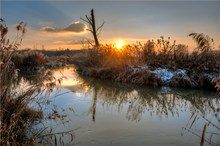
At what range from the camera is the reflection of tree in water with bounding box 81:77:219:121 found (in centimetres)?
635

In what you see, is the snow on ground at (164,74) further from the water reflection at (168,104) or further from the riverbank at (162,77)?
the water reflection at (168,104)

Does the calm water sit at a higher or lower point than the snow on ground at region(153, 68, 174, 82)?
lower

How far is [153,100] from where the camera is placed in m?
7.66

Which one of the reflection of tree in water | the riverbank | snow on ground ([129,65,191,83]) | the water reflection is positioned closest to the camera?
the water reflection

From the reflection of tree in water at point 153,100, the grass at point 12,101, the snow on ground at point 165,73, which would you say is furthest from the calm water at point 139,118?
the snow on ground at point 165,73

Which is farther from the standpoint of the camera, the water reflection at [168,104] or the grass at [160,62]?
the grass at [160,62]

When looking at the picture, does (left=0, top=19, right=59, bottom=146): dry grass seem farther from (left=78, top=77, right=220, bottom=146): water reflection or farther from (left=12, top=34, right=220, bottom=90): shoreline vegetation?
(left=12, top=34, right=220, bottom=90): shoreline vegetation

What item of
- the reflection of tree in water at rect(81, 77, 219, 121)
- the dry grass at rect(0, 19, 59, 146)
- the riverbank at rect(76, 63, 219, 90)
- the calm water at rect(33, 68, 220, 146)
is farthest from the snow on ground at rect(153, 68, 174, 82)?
the dry grass at rect(0, 19, 59, 146)

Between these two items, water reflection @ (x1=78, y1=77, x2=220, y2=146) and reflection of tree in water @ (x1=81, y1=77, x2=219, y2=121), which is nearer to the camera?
water reflection @ (x1=78, y1=77, x2=220, y2=146)

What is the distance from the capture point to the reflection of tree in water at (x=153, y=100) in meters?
6.35

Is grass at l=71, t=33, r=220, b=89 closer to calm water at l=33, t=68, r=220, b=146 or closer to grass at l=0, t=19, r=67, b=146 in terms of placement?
calm water at l=33, t=68, r=220, b=146

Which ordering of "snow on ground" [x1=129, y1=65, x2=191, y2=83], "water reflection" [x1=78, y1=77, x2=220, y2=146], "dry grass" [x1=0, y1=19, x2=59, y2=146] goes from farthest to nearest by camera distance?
1. "snow on ground" [x1=129, y1=65, x2=191, y2=83]
2. "water reflection" [x1=78, y1=77, x2=220, y2=146]
3. "dry grass" [x1=0, y1=19, x2=59, y2=146]

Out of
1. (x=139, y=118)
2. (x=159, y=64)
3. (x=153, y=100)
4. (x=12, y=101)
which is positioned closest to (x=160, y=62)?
(x=159, y=64)

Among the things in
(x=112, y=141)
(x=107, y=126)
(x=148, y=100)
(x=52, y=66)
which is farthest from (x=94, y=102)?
(x=52, y=66)
